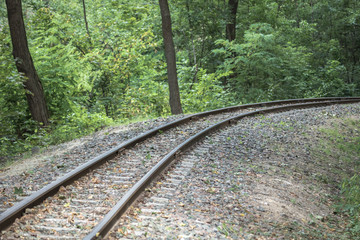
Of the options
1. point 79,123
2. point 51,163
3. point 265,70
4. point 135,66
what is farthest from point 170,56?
point 51,163

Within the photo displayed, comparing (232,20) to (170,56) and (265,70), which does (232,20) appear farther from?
(170,56)

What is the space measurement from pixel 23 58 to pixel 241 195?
8.82 metres

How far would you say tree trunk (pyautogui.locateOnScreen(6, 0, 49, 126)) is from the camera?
37.3ft

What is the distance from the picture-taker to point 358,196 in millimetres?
7238

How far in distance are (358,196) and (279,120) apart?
209 inches

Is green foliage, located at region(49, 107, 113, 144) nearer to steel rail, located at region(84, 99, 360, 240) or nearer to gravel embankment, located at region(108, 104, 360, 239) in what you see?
steel rail, located at region(84, 99, 360, 240)

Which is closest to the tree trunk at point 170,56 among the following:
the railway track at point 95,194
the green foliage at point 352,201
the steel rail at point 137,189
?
the steel rail at point 137,189

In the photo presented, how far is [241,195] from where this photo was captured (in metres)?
6.00

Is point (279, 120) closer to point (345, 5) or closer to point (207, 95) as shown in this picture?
point (207, 95)

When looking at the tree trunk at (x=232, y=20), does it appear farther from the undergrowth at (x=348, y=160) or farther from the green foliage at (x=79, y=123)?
the green foliage at (x=79, y=123)

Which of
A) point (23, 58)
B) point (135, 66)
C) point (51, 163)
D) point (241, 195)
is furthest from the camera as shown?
point (135, 66)

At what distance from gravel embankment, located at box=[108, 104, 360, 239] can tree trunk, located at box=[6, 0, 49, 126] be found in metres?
6.20

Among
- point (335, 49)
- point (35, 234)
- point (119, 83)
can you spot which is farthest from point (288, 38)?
point (35, 234)

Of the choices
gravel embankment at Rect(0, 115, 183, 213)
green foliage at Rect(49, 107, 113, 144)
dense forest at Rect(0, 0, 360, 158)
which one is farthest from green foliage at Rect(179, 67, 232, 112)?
gravel embankment at Rect(0, 115, 183, 213)
